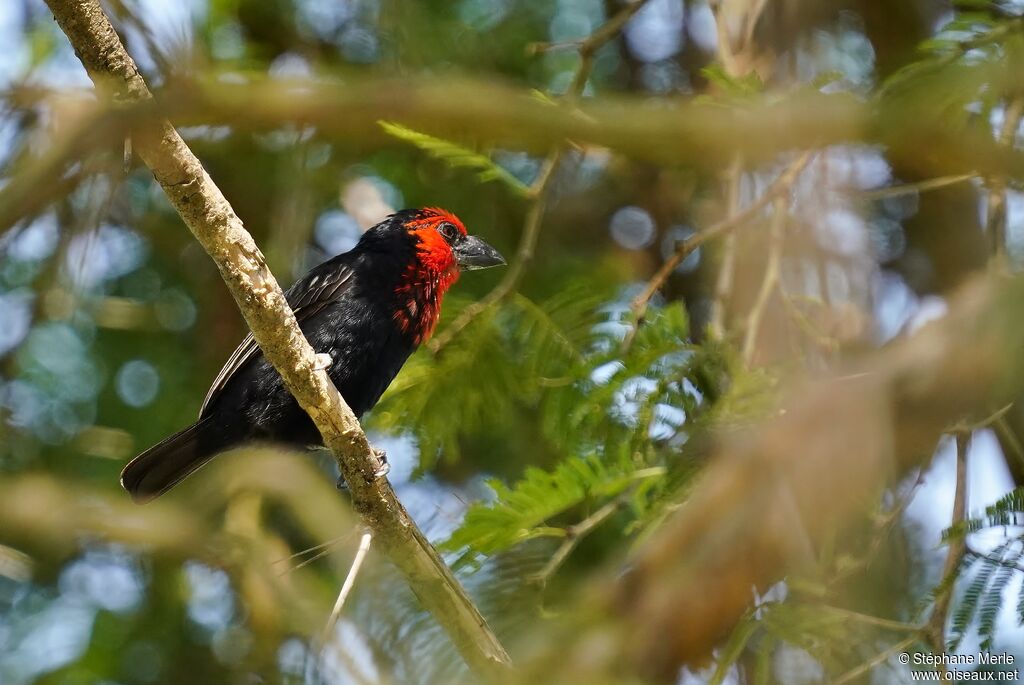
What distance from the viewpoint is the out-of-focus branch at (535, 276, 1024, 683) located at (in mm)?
1257

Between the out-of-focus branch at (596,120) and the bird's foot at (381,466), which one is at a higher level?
the out-of-focus branch at (596,120)

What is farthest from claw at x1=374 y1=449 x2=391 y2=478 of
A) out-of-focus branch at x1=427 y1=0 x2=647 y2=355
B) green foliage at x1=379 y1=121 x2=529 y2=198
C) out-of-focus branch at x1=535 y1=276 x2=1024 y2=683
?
out-of-focus branch at x1=535 y1=276 x2=1024 y2=683

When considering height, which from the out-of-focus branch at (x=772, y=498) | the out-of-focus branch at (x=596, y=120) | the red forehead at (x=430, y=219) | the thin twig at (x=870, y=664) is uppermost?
the out-of-focus branch at (x=772, y=498)

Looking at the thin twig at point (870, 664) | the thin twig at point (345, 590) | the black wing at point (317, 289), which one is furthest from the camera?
the black wing at point (317, 289)

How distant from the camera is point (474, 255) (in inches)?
182

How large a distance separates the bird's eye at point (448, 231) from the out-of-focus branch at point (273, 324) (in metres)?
1.59

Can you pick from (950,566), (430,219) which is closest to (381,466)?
(950,566)

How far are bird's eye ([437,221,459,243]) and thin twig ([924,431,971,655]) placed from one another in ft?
7.51

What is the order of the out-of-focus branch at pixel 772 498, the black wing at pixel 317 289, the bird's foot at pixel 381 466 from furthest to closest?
the black wing at pixel 317 289 < the bird's foot at pixel 381 466 < the out-of-focus branch at pixel 772 498

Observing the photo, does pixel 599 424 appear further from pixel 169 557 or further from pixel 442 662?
pixel 442 662

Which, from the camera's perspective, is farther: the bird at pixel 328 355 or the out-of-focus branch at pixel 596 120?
the bird at pixel 328 355

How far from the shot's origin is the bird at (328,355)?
13.0 feet

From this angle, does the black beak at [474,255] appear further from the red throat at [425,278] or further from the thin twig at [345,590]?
the thin twig at [345,590]

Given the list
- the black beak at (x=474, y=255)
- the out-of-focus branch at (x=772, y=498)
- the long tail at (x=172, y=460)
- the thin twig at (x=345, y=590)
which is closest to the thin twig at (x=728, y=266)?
the black beak at (x=474, y=255)
